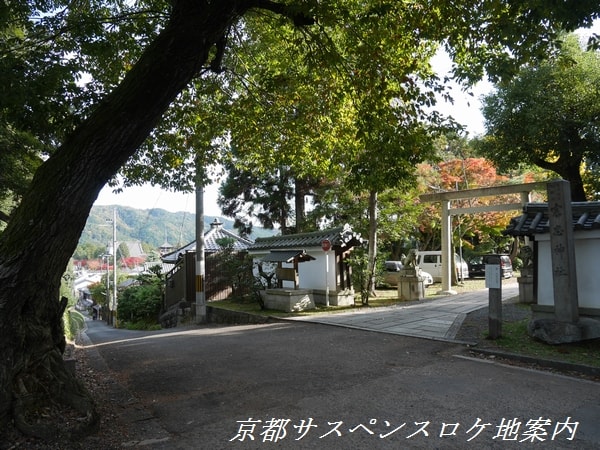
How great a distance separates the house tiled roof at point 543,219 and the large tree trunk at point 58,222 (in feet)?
21.6

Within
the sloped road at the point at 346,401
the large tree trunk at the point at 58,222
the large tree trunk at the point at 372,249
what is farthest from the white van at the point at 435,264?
the large tree trunk at the point at 58,222

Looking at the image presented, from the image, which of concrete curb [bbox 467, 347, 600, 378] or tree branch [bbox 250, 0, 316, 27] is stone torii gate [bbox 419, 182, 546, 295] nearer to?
concrete curb [bbox 467, 347, 600, 378]

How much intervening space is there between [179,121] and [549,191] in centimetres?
771

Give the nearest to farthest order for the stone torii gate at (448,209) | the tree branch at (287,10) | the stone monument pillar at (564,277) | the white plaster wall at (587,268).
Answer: the tree branch at (287,10) → the stone monument pillar at (564,277) → the white plaster wall at (587,268) → the stone torii gate at (448,209)

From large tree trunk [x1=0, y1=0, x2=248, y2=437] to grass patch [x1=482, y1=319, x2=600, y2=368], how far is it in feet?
20.8

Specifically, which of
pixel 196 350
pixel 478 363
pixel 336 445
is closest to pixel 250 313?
pixel 196 350

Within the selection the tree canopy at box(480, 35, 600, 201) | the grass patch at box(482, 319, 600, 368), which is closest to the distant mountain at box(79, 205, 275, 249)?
the tree canopy at box(480, 35, 600, 201)

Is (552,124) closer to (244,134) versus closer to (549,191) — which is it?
(549,191)

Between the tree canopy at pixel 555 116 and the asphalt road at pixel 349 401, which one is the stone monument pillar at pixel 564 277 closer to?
the asphalt road at pixel 349 401

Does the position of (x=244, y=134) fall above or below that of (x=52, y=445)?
above

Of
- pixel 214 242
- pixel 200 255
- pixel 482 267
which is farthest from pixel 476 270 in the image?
pixel 200 255

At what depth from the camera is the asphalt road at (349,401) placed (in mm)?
3887

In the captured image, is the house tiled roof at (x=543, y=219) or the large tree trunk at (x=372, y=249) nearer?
the house tiled roof at (x=543, y=219)

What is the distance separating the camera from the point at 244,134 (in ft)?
32.8
